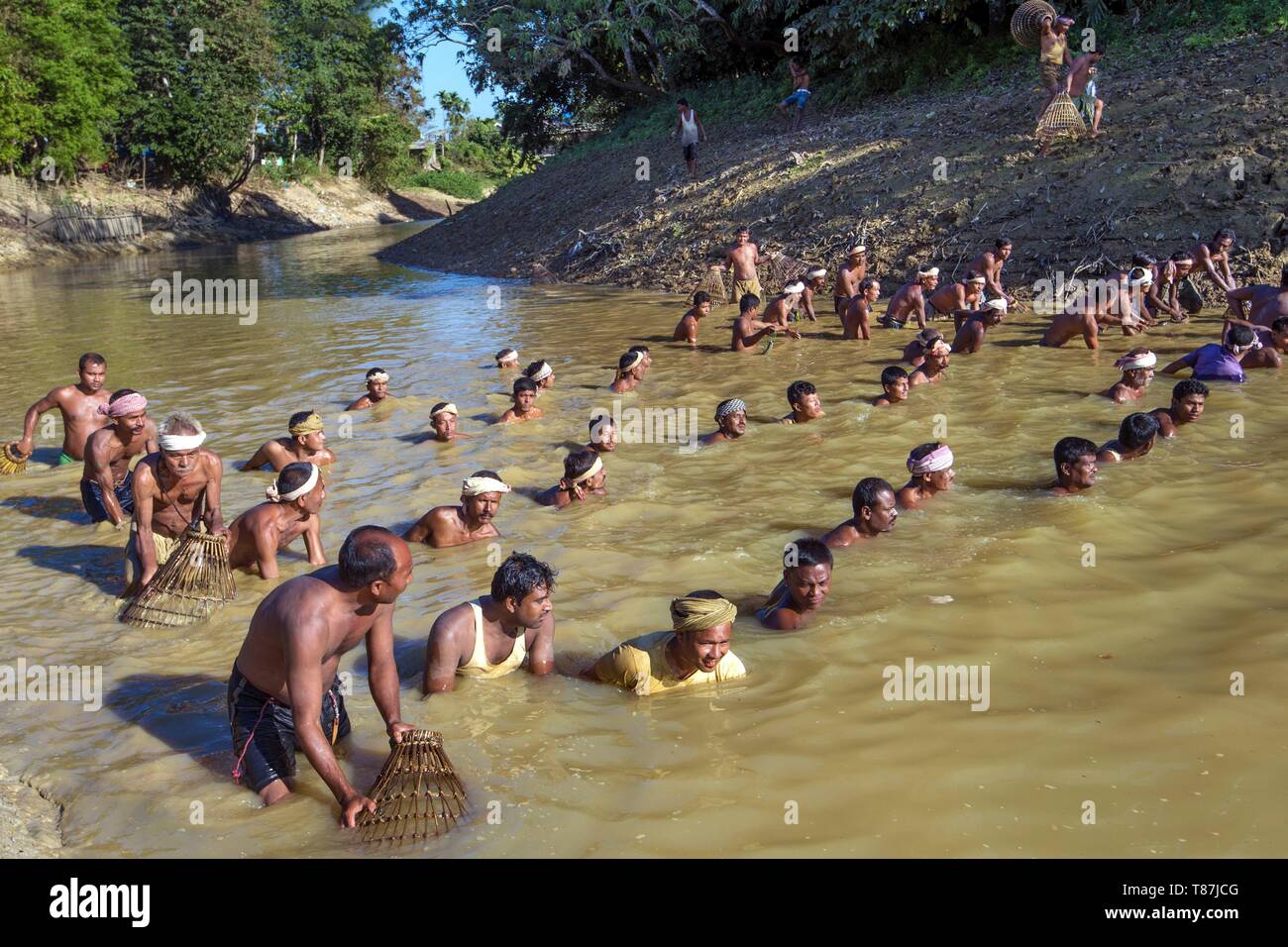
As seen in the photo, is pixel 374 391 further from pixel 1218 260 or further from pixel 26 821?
pixel 1218 260

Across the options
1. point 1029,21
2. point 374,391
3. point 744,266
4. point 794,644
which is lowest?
point 794,644

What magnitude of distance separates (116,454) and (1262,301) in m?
11.0

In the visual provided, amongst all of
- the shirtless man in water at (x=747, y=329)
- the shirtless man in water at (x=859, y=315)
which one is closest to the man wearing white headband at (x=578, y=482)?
the shirtless man in water at (x=747, y=329)

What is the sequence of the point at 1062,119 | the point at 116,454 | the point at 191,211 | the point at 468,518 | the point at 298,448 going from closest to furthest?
the point at 468,518
the point at 116,454
the point at 298,448
the point at 1062,119
the point at 191,211

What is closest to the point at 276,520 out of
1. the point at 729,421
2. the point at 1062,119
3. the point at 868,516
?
the point at 868,516

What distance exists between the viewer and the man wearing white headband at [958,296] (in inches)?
530

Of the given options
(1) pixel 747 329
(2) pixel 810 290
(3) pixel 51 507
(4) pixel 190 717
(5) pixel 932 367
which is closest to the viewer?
(4) pixel 190 717

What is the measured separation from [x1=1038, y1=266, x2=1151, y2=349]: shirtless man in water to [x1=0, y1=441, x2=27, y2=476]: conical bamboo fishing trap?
1051 cm

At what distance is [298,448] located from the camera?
8594mm

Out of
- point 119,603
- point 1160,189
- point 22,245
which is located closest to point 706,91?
point 1160,189

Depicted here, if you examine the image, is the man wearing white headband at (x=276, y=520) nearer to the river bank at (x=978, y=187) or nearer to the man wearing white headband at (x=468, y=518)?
the man wearing white headband at (x=468, y=518)

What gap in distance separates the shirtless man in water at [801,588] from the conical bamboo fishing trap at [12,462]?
6.98 metres
